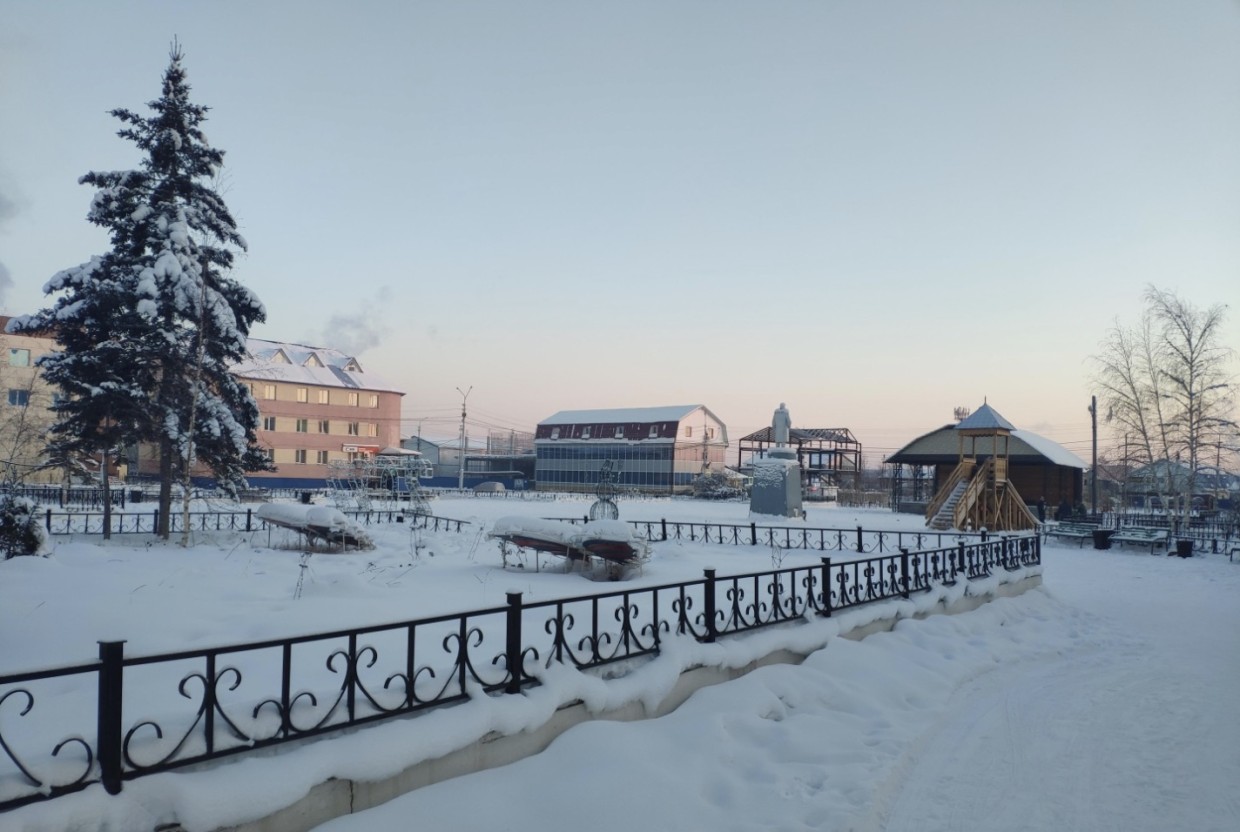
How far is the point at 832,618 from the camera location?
25.8 ft

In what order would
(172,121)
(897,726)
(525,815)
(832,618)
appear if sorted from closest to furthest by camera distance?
(525,815)
(897,726)
(832,618)
(172,121)

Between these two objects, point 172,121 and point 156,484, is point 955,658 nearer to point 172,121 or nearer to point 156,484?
point 172,121

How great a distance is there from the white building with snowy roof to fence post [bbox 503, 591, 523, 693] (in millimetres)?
49872

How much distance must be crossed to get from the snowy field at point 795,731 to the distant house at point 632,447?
50.6 meters

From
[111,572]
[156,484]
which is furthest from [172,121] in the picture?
[156,484]

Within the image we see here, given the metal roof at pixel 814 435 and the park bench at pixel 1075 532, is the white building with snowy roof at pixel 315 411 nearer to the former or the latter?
the metal roof at pixel 814 435

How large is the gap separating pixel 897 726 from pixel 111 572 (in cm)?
1139

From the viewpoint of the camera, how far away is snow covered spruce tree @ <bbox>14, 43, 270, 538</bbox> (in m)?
17.9

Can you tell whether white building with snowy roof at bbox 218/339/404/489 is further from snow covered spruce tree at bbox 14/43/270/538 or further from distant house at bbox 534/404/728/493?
snow covered spruce tree at bbox 14/43/270/538

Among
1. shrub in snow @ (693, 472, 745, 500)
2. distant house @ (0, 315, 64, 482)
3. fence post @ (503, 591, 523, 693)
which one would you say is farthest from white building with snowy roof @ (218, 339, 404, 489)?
fence post @ (503, 591, 523, 693)

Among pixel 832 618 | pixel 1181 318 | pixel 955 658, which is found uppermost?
pixel 1181 318

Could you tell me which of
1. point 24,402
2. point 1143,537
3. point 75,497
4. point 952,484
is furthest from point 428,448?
point 1143,537

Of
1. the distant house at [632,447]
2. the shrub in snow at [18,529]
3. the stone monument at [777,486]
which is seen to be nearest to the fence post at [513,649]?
the shrub in snow at [18,529]

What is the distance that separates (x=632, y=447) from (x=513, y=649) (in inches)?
2323
